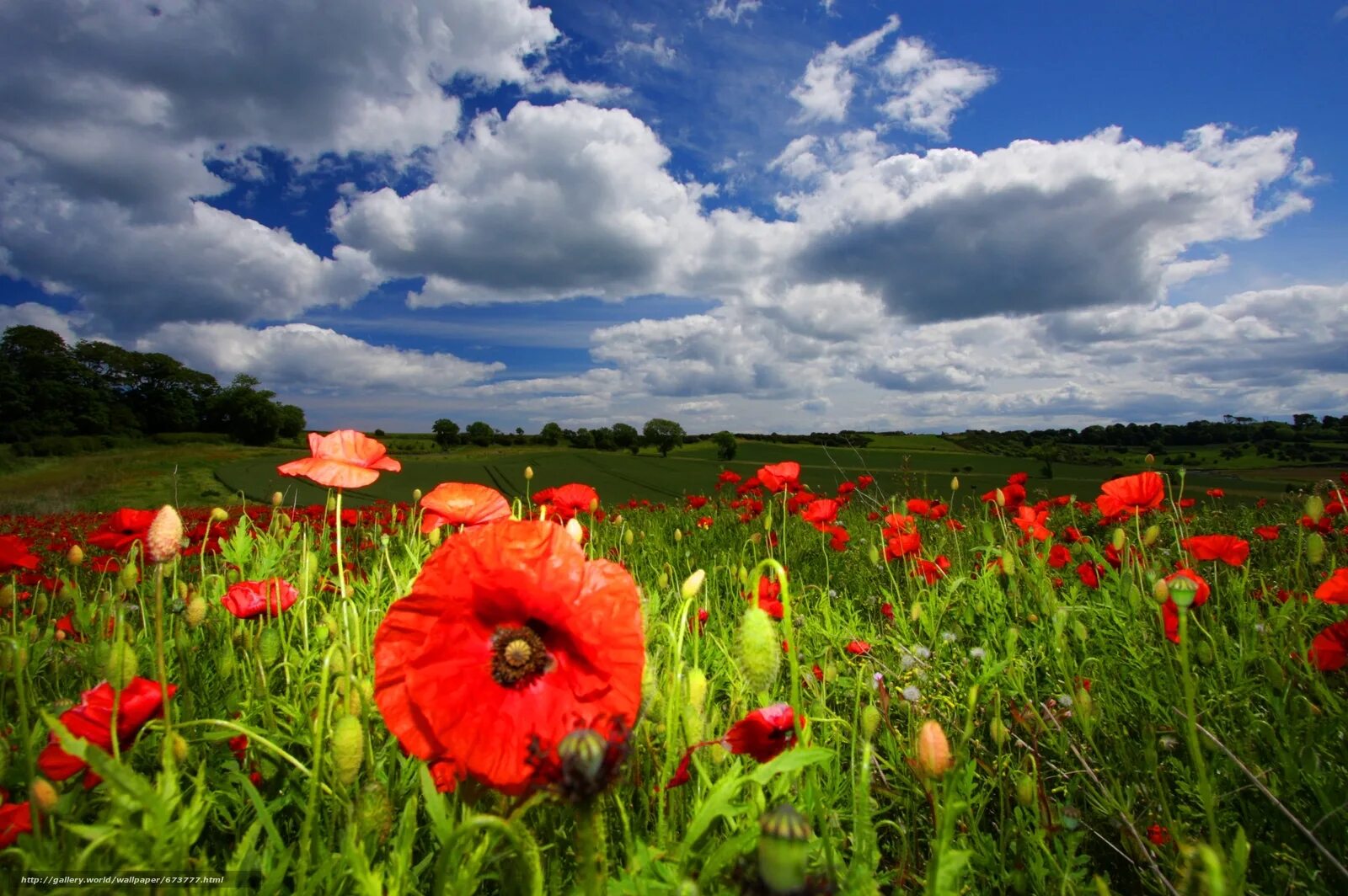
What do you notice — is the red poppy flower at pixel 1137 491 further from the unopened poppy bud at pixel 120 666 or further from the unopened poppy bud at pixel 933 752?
the unopened poppy bud at pixel 120 666

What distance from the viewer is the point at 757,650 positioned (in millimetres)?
1039

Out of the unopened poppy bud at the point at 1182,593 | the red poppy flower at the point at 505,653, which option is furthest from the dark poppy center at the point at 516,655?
the unopened poppy bud at the point at 1182,593

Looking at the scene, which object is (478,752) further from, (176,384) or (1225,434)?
(176,384)

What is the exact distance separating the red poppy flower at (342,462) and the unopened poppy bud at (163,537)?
267 millimetres

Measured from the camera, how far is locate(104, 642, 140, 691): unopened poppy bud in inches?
43.2

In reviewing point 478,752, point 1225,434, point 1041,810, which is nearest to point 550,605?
point 478,752

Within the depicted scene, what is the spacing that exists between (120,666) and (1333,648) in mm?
2824

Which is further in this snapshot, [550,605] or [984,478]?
[984,478]

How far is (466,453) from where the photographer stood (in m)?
24.5

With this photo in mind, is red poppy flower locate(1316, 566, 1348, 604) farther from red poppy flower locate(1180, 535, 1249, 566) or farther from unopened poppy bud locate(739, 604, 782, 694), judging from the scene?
unopened poppy bud locate(739, 604, 782, 694)

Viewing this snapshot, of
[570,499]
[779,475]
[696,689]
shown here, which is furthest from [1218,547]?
[570,499]

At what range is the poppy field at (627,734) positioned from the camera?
0.90 meters

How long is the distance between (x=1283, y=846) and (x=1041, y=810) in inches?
19.5

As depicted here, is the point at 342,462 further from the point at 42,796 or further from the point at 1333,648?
the point at 1333,648
